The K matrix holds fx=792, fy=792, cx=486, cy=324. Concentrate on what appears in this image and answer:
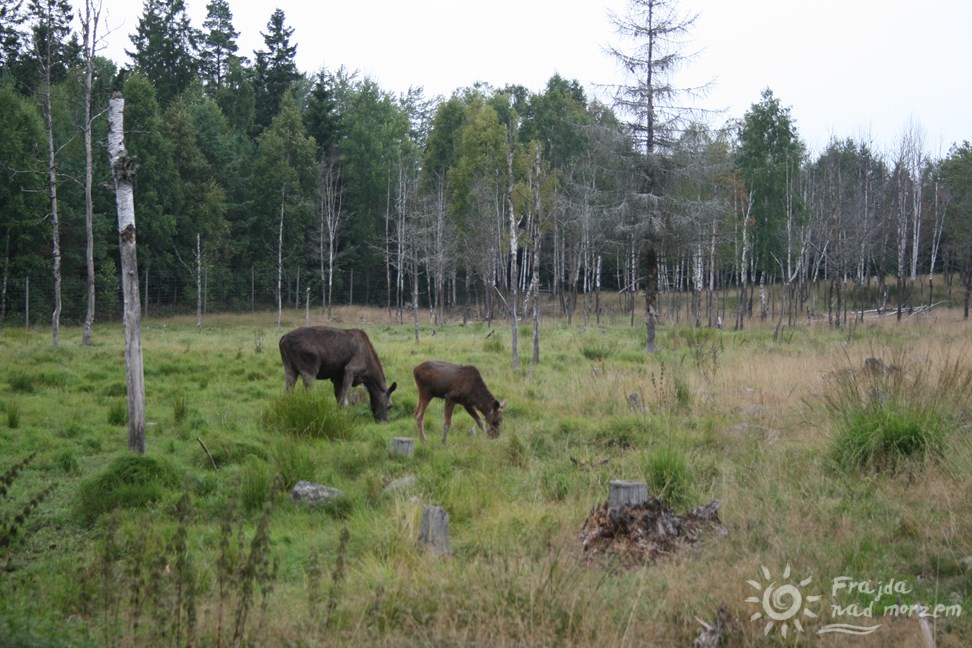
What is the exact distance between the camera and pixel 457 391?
10.8 meters

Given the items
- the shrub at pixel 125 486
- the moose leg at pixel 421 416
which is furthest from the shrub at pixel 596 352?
the shrub at pixel 125 486

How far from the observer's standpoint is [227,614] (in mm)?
4699

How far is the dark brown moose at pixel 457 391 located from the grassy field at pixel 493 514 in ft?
1.59

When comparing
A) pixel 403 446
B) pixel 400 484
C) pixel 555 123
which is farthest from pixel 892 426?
pixel 555 123

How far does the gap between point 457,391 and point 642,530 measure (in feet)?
16.9

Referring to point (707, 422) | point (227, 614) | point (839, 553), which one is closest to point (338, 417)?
point (707, 422)

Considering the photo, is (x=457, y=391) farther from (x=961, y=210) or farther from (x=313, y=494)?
(x=961, y=210)

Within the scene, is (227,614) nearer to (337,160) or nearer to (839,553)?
(839,553)

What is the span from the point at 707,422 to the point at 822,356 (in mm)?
7121

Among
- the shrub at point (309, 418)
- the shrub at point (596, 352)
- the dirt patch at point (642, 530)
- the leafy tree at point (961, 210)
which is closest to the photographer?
the dirt patch at point (642, 530)

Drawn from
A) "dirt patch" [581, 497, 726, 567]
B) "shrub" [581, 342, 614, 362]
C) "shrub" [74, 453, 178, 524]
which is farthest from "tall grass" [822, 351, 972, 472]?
"shrub" [581, 342, 614, 362]

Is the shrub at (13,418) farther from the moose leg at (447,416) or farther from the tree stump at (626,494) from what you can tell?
the tree stump at (626,494)

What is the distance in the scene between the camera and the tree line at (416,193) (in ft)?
94.7

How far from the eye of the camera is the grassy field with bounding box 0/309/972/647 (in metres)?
4.38
